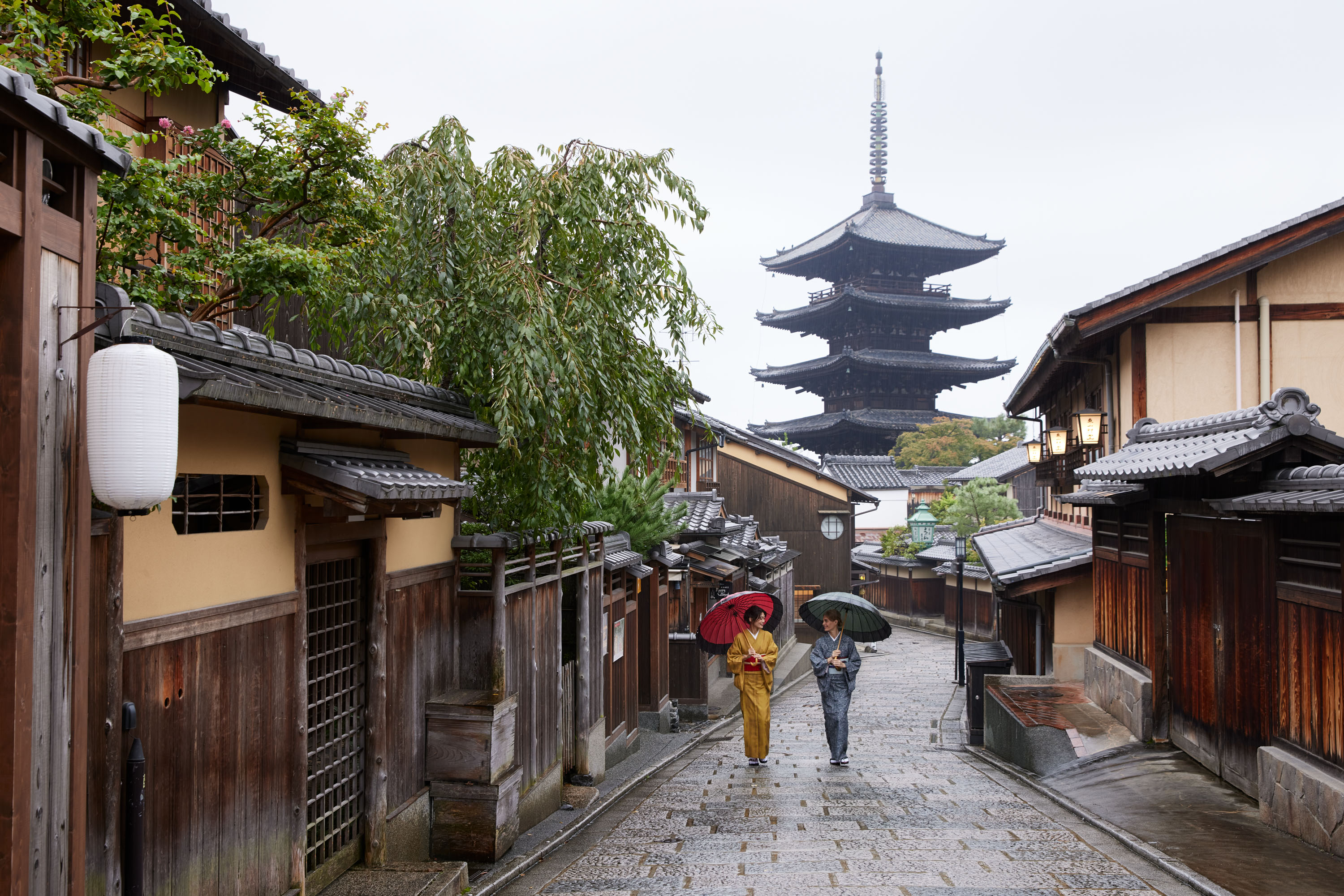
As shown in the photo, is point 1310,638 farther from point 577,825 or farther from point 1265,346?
point 1265,346

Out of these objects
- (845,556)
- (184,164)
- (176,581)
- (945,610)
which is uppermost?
(184,164)

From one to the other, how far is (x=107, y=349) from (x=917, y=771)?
11.0 meters

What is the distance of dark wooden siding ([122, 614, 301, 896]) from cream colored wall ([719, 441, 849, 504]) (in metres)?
29.3

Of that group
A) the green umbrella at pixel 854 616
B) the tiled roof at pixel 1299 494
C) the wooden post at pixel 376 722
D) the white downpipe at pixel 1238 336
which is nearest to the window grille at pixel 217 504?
the wooden post at pixel 376 722

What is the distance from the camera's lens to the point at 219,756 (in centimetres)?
509

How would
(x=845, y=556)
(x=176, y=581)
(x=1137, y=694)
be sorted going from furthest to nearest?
(x=845, y=556) → (x=1137, y=694) → (x=176, y=581)

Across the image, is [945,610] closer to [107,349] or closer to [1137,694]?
[1137,694]

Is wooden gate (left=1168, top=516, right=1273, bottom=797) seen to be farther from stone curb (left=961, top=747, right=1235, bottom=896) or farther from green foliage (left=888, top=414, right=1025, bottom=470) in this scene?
green foliage (left=888, top=414, right=1025, bottom=470)

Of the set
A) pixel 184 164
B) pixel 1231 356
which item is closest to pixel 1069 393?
pixel 1231 356

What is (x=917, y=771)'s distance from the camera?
12398 mm

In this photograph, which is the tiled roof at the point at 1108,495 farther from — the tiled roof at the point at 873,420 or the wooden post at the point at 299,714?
the tiled roof at the point at 873,420

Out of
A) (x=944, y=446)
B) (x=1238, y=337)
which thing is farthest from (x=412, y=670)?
(x=944, y=446)

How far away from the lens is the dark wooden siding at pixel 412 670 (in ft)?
23.6

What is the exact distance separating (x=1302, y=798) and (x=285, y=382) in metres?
7.93
